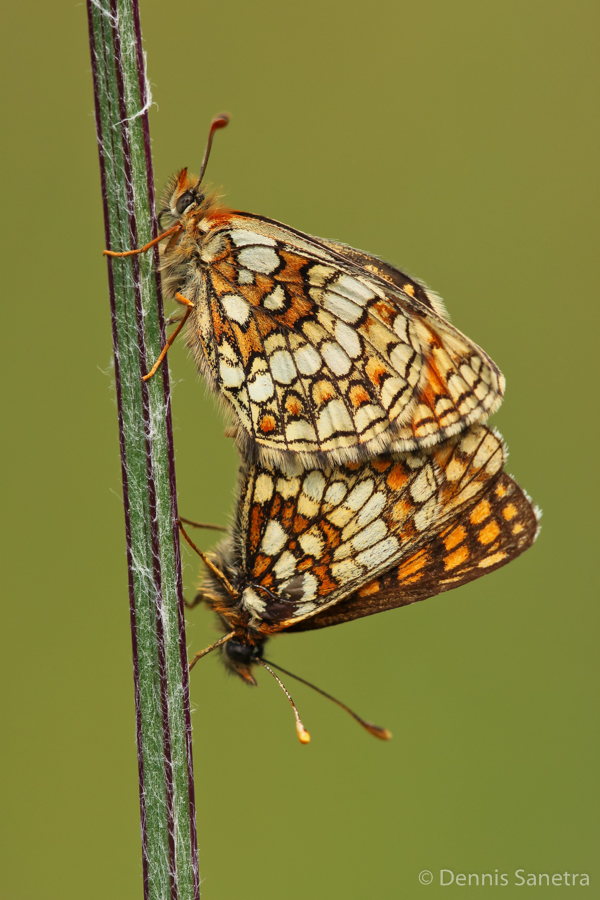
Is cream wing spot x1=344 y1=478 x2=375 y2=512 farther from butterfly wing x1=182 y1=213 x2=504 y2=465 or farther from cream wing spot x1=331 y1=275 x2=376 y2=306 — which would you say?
cream wing spot x1=331 y1=275 x2=376 y2=306

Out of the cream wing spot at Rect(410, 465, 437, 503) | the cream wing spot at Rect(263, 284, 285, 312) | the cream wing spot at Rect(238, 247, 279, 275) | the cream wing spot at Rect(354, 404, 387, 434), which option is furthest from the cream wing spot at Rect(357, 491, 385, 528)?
the cream wing spot at Rect(238, 247, 279, 275)

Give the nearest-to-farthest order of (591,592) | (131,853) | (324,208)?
(131,853) → (591,592) → (324,208)

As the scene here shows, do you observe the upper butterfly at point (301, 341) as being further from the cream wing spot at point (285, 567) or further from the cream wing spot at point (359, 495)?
the cream wing spot at point (285, 567)

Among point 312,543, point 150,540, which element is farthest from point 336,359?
point 150,540

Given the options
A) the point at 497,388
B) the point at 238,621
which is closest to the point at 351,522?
the point at 238,621

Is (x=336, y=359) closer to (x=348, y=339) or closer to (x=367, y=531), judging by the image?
(x=348, y=339)

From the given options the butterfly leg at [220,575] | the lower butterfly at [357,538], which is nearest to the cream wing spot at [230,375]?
the lower butterfly at [357,538]

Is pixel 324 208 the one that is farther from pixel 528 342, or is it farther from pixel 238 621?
pixel 238 621
